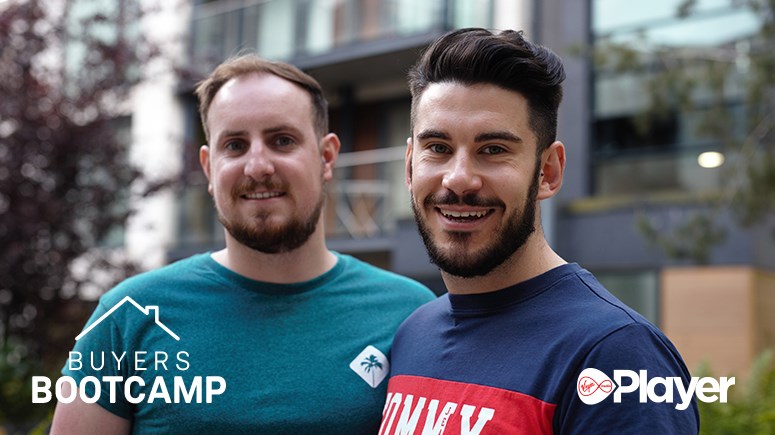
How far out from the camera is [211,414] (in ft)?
10.8

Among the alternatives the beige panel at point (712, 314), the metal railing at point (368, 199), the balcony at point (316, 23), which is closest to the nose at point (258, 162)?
the beige panel at point (712, 314)

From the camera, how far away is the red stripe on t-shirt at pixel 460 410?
253 centimetres

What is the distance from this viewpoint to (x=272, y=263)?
3.68m

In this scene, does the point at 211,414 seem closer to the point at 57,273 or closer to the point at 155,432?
the point at 155,432

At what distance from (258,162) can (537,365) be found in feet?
4.71

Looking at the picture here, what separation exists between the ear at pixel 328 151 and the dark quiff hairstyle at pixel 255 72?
0.03 meters

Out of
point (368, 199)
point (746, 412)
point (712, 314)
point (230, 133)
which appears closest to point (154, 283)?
point (230, 133)

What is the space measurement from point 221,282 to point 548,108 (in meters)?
1.48

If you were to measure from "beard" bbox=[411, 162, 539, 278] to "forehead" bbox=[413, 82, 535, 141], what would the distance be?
0.57ft

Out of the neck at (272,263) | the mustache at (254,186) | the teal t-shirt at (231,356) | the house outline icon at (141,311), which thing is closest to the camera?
the teal t-shirt at (231,356)

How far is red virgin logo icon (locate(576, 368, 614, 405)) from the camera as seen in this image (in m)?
2.37

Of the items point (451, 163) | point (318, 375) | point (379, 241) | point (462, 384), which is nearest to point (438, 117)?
point (451, 163)

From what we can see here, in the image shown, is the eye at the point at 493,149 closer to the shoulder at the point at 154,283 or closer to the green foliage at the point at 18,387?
the shoulder at the point at 154,283

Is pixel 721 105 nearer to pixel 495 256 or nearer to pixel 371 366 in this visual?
pixel 371 366
